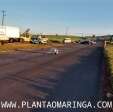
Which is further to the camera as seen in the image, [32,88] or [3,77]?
[3,77]

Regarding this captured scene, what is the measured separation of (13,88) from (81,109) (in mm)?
3988

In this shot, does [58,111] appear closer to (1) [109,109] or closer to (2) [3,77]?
(1) [109,109]

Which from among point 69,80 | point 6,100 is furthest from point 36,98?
point 69,80

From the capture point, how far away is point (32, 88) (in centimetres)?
1411

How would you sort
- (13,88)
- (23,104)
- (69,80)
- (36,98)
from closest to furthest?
(23,104) → (36,98) → (13,88) → (69,80)

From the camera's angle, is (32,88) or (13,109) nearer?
(13,109)

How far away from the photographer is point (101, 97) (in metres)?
12.4

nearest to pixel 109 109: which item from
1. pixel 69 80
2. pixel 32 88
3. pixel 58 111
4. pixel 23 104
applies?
pixel 58 111

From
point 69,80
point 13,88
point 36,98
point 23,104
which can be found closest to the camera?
point 23,104

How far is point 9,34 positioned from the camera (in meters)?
77.8

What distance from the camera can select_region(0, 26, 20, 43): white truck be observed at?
237ft

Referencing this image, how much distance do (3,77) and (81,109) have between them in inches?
293

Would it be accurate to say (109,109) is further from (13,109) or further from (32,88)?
(32,88)

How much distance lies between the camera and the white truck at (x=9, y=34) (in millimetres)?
72250
